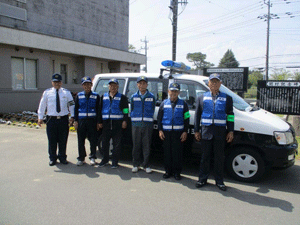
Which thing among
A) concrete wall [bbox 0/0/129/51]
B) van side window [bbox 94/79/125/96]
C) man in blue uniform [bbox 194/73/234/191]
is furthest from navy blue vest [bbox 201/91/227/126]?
concrete wall [bbox 0/0/129/51]

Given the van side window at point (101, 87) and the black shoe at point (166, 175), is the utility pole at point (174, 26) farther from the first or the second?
the black shoe at point (166, 175)

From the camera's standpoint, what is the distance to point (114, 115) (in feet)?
17.8

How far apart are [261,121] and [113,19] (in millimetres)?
21808

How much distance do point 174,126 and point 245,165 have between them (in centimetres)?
144

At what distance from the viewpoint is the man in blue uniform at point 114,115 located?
A: 541 cm

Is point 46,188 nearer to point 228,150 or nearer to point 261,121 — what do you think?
point 228,150

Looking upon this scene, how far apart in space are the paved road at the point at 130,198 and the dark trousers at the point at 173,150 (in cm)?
25

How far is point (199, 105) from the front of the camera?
459 cm

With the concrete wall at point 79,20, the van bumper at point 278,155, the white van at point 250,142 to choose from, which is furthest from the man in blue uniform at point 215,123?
the concrete wall at point 79,20

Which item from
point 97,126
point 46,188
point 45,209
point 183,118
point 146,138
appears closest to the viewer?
point 45,209

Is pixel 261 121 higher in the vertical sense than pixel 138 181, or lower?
higher

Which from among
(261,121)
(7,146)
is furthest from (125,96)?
(7,146)

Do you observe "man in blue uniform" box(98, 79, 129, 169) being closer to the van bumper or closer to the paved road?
the paved road

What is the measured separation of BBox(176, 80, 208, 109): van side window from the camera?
17.0 feet
